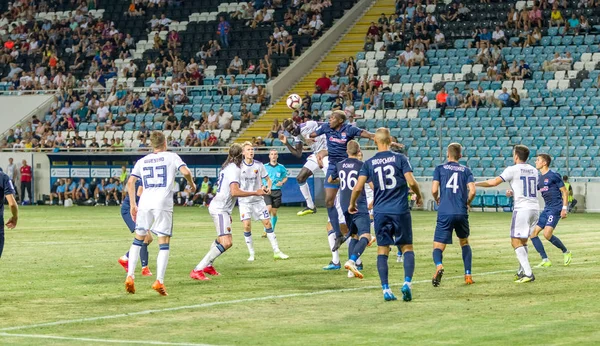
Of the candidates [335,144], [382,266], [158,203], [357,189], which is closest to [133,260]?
[158,203]

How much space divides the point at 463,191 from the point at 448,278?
1.76 metres

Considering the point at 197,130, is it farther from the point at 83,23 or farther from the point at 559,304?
the point at 559,304

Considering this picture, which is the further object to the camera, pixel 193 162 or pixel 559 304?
pixel 193 162

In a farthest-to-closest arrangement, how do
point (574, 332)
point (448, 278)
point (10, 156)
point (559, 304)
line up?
point (10, 156) < point (448, 278) < point (559, 304) < point (574, 332)

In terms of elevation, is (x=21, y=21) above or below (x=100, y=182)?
above

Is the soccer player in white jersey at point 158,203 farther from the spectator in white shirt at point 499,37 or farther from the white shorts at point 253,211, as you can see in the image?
the spectator in white shirt at point 499,37

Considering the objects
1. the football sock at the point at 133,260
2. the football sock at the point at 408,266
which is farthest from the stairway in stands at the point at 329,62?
the football sock at the point at 408,266

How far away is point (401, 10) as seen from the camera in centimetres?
4819

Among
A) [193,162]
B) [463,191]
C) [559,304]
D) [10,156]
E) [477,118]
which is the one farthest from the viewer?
→ [10,156]

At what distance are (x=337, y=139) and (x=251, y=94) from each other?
29472 mm

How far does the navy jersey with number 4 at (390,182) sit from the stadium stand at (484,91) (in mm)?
24564

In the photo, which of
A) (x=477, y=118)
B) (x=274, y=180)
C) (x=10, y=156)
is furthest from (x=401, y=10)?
(x=274, y=180)

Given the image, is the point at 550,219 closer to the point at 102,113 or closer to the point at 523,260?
the point at 523,260

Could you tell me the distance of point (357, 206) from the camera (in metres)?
16.8
